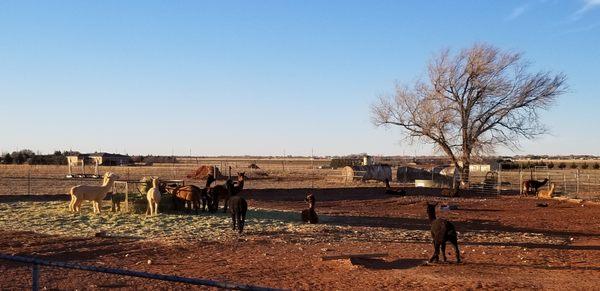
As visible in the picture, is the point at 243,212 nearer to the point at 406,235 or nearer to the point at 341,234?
the point at 341,234

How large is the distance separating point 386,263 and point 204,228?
24.2 feet

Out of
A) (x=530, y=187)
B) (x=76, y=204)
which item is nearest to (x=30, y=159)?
(x=530, y=187)

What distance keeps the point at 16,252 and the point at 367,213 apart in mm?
15383

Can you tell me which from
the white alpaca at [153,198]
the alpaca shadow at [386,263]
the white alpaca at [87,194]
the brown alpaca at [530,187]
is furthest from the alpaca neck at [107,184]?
the brown alpaca at [530,187]

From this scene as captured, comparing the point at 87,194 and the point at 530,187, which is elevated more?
the point at 87,194

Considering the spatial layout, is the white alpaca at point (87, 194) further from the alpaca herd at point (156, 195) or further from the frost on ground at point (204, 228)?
the frost on ground at point (204, 228)

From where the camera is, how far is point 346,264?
12.8 metres

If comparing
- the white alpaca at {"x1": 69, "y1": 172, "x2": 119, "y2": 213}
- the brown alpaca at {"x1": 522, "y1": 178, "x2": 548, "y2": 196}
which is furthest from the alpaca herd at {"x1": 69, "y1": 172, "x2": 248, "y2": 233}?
the brown alpaca at {"x1": 522, "y1": 178, "x2": 548, "y2": 196}

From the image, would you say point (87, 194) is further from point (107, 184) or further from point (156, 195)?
point (156, 195)

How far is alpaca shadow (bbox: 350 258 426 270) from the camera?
42.0 feet

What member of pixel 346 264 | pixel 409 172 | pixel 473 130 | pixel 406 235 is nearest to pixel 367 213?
pixel 406 235

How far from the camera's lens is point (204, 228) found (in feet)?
62.4

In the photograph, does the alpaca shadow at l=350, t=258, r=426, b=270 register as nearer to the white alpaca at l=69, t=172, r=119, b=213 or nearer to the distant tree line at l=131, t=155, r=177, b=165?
the white alpaca at l=69, t=172, r=119, b=213

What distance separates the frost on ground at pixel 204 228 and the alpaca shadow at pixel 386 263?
11.9 feet
